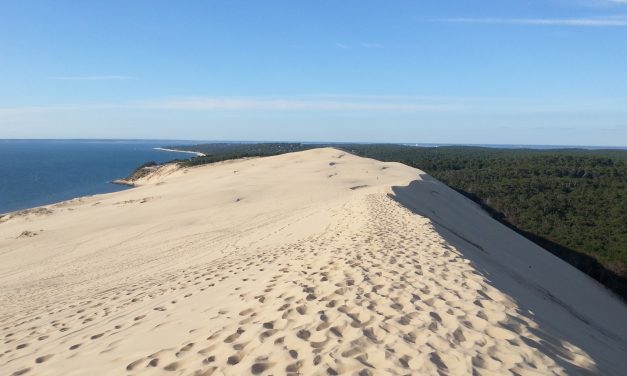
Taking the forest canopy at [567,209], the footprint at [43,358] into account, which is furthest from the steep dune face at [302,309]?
the forest canopy at [567,209]

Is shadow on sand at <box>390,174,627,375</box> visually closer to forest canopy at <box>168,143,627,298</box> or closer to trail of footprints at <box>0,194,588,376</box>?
trail of footprints at <box>0,194,588,376</box>

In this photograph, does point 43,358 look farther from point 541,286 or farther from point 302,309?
point 541,286

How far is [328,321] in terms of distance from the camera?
4.52 m

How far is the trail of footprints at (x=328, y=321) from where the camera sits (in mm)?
3770

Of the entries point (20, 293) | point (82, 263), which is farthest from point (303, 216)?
point (20, 293)

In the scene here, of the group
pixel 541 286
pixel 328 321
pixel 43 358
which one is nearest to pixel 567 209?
pixel 541 286

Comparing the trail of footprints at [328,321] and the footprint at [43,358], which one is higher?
the trail of footprints at [328,321]

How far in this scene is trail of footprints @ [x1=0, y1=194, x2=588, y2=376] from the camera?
3770mm

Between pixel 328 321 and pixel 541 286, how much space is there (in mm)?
8425

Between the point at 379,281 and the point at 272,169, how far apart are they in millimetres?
32415

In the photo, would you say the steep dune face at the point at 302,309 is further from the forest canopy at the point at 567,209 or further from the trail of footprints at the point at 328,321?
the forest canopy at the point at 567,209

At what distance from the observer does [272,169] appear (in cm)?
3794

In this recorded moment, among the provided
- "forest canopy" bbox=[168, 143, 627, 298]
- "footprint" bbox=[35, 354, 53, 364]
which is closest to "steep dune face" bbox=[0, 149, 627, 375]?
"footprint" bbox=[35, 354, 53, 364]

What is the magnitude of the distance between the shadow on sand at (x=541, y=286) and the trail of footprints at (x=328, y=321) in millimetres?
476
